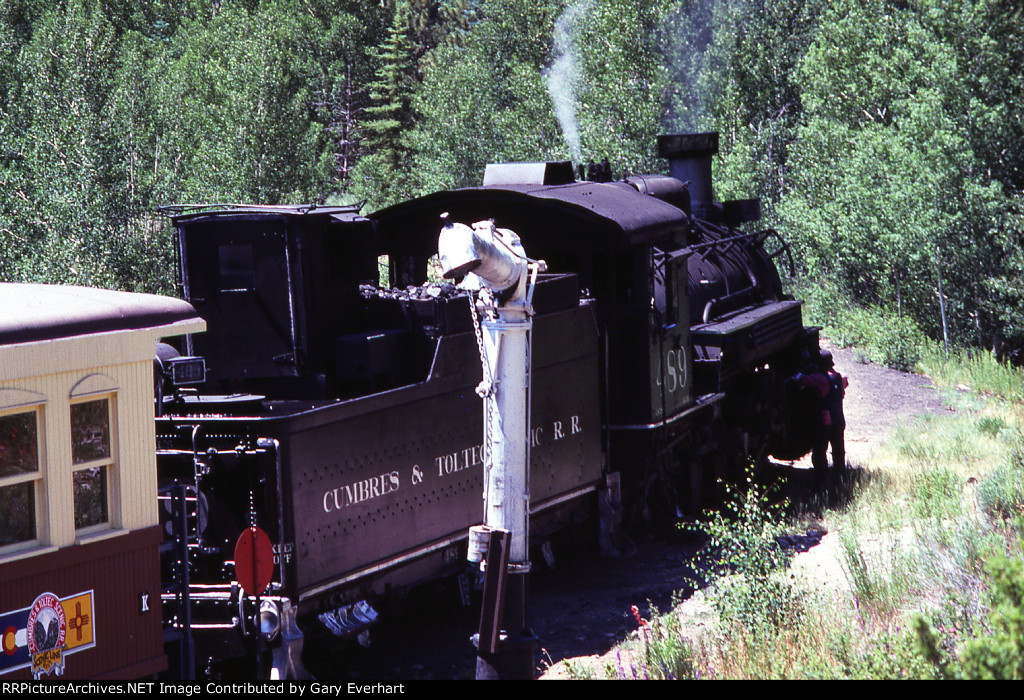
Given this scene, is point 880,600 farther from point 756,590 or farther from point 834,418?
point 834,418

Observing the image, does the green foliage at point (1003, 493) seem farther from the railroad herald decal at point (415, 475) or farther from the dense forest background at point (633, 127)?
the dense forest background at point (633, 127)

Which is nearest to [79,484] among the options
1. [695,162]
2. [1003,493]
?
[1003,493]

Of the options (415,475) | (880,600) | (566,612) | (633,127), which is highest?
(633,127)

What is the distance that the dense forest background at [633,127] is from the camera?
1856 cm

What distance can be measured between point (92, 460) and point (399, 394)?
225 cm

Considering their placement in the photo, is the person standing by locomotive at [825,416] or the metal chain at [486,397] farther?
the person standing by locomotive at [825,416]

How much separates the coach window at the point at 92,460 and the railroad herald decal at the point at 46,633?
0.38 metres

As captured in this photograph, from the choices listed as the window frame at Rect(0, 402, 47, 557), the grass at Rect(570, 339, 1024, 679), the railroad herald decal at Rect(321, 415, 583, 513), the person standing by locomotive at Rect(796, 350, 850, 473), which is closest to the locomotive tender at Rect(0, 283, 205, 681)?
the window frame at Rect(0, 402, 47, 557)

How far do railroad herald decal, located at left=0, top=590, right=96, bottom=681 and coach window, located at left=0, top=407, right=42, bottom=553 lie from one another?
0.31 meters

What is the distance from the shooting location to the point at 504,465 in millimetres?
5414

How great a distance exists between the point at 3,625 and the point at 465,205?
19.5 ft

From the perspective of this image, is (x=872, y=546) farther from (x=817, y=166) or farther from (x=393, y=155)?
(x=393, y=155)

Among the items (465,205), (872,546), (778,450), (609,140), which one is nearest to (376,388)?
(465,205)

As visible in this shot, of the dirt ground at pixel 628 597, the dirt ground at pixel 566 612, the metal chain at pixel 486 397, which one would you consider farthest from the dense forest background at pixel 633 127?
the metal chain at pixel 486 397
